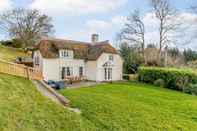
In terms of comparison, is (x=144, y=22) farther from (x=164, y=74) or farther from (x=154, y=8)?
(x=164, y=74)

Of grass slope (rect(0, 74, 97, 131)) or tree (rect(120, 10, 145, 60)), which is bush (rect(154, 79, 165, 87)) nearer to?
tree (rect(120, 10, 145, 60))

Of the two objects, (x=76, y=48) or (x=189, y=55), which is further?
(x=189, y=55)

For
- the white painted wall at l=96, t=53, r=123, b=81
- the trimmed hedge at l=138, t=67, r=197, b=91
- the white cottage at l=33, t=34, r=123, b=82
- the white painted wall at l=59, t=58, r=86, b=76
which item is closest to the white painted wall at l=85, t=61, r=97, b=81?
the white cottage at l=33, t=34, r=123, b=82

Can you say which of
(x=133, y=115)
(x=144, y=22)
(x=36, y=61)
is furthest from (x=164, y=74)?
(x=133, y=115)

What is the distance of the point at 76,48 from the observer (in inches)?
1213

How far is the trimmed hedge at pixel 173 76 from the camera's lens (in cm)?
2662

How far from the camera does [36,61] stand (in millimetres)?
29719

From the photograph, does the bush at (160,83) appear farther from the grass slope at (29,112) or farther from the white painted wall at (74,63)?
the grass slope at (29,112)

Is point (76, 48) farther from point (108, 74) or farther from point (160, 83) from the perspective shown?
point (160, 83)

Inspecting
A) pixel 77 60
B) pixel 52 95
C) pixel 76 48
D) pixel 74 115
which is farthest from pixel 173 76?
pixel 74 115

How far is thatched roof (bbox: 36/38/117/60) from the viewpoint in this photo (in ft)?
93.7

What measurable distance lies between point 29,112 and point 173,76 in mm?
21472

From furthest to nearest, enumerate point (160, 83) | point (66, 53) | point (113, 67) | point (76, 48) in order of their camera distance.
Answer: point (113, 67) < point (76, 48) < point (66, 53) < point (160, 83)

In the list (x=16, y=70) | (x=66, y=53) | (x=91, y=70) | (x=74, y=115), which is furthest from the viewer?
(x=91, y=70)
